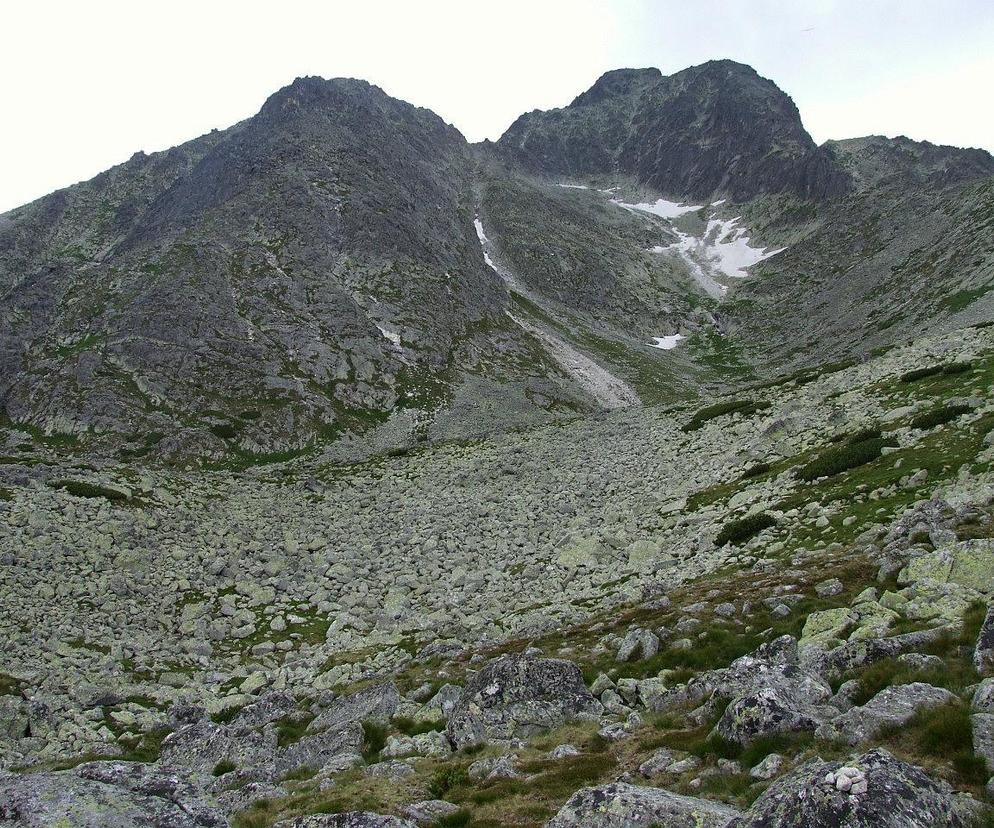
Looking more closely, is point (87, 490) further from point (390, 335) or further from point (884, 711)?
point (390, 335)

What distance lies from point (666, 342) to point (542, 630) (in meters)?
127

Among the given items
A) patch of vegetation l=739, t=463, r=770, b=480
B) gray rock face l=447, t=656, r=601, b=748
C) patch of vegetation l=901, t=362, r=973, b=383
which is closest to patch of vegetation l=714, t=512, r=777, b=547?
patch of vegetation l=739, t=463, r=770, b=480

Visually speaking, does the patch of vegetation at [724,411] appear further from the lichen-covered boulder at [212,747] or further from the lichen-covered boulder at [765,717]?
the lichen-covered boulder at [212,747]

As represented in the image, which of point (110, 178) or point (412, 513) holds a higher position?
point (110, 178)

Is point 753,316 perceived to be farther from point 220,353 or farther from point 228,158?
point 228,158

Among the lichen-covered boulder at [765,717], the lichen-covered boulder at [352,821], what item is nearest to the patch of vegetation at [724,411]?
the lichen-covered boulder at [765,717]

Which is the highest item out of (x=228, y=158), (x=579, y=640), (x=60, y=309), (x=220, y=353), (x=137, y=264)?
(x=228, y=158)

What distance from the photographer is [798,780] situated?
6.26m

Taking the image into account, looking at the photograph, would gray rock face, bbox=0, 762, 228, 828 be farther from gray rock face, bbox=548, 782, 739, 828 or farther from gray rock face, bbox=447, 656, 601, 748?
gray rock face, bbox=447, 656, 601, 748

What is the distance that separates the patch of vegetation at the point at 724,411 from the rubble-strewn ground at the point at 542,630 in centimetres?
100

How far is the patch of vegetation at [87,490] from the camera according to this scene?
30.6 metres

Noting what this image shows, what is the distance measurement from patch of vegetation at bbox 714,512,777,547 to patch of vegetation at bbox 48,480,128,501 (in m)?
29.1

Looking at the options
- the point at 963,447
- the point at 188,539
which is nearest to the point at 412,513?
the point at 188,539

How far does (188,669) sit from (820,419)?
3327 centimetres
